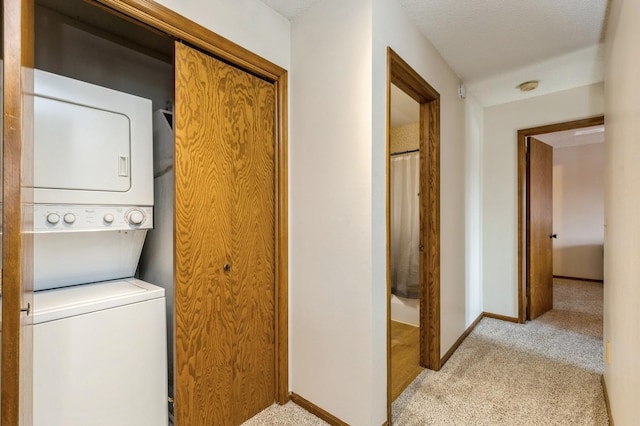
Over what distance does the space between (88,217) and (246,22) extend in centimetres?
125

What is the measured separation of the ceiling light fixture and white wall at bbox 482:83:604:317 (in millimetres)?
247

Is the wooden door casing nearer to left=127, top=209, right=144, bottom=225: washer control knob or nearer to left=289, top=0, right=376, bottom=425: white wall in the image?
left=289, top=0, right=376, bottom=425: white wall

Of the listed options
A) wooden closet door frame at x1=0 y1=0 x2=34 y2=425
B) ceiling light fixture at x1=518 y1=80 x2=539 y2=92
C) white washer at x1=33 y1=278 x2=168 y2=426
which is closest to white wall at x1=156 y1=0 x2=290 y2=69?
wooden closet door frame at x1=0 y1=0 x2=34 y2=425

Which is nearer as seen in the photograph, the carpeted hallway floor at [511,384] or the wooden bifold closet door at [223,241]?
the wooden bifold closet door at [223,241]

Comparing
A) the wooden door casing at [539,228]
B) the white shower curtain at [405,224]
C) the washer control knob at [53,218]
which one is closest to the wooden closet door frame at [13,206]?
the washer control knob at [53,218]

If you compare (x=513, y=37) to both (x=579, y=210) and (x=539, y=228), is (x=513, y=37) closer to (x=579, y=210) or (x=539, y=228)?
(x=539, y=228)

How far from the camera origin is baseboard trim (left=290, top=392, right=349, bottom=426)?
1.57m

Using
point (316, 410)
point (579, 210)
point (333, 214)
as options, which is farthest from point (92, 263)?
point (579, 210)

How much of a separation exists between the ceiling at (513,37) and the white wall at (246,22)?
8 centimetres

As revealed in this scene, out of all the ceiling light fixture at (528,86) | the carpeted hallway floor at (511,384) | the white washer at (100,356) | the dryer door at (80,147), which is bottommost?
the carpeted hallway floor at (511,384)

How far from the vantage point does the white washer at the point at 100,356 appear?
3.54 feet

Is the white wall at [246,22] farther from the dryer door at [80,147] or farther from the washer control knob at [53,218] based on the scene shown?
the washer control knob at [53,218]

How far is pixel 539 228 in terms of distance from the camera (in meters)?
3.23

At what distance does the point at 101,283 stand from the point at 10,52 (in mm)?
1076
